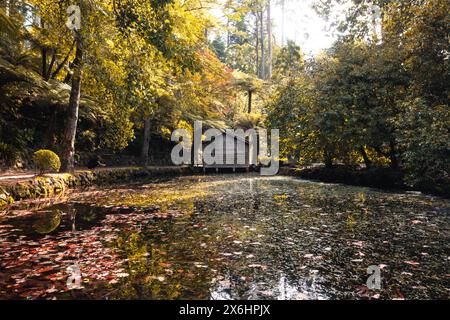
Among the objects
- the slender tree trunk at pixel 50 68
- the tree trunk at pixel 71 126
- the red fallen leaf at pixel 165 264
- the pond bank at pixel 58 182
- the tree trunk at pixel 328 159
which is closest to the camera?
the red fallen leaf at pixel 165 264

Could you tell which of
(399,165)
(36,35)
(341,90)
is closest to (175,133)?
(36,35)

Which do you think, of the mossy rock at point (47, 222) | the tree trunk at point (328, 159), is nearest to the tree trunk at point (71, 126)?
the mossy rock at point (47, 222)

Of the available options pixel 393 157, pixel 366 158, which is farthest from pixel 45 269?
pixel 366 158

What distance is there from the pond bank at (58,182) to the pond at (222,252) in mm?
1355

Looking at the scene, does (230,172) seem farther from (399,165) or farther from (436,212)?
(436,212)

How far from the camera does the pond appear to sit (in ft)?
12.6

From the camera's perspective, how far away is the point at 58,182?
518 inches

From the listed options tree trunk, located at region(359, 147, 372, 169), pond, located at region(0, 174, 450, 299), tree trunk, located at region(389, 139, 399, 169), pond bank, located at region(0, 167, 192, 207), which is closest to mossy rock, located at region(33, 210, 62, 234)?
pond, located at region(0, 174, 450, 299)

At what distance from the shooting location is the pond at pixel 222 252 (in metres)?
3.85

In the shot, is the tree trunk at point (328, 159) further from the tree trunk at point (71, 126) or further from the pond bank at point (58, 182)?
the tree trunk at point (71, 126)

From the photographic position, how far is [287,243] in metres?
5.91

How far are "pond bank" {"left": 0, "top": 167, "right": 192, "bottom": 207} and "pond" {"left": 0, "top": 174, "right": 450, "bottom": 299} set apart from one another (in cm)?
135

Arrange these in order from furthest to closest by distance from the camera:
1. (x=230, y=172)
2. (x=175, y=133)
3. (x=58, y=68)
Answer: (x=230, y=172), (x=175, y=133), (x=58, y=68)

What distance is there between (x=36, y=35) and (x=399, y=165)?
771 inches
